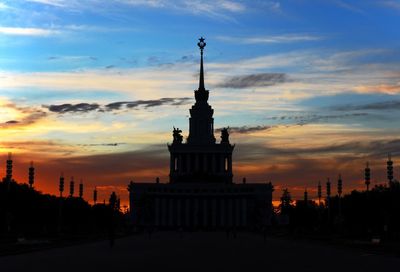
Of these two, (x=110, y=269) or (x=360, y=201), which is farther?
(x=360, y=201)

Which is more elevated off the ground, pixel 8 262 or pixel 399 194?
pixel 399 194

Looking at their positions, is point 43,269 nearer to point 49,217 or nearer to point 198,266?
point 198,266

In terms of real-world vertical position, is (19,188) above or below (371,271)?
above

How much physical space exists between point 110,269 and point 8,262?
9.31 metres

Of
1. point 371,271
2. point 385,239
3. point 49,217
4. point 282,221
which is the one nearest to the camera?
point 371,271

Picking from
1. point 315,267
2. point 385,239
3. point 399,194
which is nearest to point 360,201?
point 399,194

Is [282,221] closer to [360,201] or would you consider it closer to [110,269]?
[360,201]

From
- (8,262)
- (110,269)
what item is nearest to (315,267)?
(110,269)

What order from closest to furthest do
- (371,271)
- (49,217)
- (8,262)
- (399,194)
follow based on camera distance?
(371,271) < (8,262) < (399,194) < (49,217)

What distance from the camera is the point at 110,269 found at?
41750 mm

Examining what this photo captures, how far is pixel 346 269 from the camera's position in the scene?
4259cm

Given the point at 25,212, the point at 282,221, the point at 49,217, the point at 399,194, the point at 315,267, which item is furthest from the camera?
the point at 282,221

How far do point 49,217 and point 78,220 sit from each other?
30.4 m

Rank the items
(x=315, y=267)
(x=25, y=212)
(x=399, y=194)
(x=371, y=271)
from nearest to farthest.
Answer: (x=371, y=271) < (x=315, y=267) < (x=25, y=212) < (x=399, y=194)
